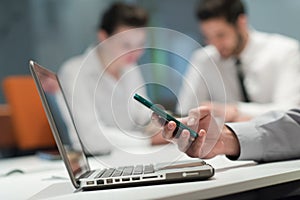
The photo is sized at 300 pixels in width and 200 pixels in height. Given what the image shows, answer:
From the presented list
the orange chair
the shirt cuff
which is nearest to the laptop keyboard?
the shirt cuff

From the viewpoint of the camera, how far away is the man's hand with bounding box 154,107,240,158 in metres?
0.73

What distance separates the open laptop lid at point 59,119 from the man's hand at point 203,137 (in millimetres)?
163

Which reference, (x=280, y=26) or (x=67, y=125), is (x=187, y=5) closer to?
(x=280, y=26)

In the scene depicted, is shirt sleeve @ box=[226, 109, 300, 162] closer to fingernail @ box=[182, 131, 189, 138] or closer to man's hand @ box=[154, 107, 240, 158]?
man's hand @ box=[154, 107, 240, 158]

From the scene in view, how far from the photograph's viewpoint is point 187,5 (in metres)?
3.66

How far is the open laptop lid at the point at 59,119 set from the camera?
2.22ft

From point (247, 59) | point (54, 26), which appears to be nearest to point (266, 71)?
point (247, 59)

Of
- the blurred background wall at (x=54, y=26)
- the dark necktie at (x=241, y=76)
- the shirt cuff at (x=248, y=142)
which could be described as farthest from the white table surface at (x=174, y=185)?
the blurred background wall at (x=54, y=26)

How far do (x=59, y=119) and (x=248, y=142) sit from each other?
1.26 feet

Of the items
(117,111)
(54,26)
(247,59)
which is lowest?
(247,59)

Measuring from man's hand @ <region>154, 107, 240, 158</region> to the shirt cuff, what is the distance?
11 mm

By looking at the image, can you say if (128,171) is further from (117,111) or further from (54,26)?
(54,26)

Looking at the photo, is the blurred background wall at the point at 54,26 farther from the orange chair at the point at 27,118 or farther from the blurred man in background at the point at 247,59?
the blurred man in background at the point at 247,59

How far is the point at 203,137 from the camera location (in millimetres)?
Result: 754
